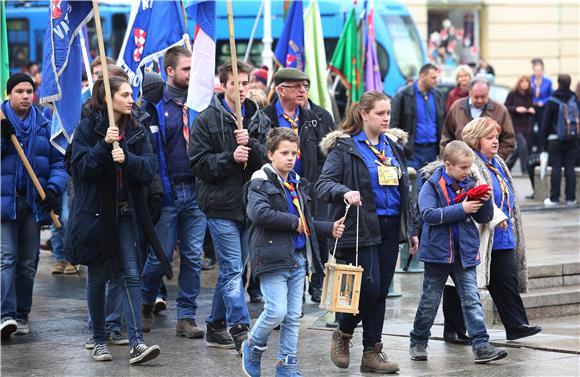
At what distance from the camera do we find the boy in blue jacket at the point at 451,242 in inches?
341

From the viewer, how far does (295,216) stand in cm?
775

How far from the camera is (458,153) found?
8.74 m

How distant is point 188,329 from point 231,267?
2.79 feet

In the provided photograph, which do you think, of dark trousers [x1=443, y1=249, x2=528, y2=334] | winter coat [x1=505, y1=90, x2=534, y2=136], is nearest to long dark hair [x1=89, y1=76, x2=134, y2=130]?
dark trousers [x1=443, y1=249, x2=528, y2=334]

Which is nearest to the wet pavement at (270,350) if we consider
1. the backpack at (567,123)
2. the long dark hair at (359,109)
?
the long dark hair at (359,109)

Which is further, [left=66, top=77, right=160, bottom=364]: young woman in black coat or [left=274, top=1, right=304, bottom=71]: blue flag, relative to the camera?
[left=274, top=1, right=304, bottom=71]: blue flag

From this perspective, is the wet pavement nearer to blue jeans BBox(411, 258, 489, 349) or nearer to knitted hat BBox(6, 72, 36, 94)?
blue jeans BBox(411, 258, 489, 349)

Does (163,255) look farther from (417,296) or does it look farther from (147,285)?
(417,296)

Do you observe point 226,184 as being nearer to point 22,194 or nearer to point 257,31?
point 22,194

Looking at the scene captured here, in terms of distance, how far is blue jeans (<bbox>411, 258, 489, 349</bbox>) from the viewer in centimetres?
871

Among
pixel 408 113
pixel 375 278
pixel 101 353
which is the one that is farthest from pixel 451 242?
pixel 408 113

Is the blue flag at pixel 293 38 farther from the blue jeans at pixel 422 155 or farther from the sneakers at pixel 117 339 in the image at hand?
the sneakers at pixel 117 339

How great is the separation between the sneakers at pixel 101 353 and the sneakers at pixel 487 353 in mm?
2487

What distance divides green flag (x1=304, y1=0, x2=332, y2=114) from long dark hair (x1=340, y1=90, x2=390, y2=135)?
17.7 ft
